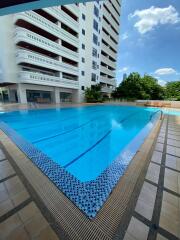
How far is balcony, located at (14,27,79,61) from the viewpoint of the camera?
43.8ft

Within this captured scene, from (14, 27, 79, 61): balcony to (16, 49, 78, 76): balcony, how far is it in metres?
1.18

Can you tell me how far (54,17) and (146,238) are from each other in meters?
21.4

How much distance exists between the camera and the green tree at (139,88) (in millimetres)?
23328

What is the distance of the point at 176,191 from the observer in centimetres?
194

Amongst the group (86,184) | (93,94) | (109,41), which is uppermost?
(109,41)

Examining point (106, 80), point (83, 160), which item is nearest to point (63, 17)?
point (106, 80)

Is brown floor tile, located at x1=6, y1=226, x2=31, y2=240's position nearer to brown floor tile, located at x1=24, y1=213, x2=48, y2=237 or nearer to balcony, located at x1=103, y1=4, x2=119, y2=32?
brown floor tile, located at x1=24, y1=213, x2=48, y2=237

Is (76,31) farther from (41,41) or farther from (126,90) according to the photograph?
(126,90)

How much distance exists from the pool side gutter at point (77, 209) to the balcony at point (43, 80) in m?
14.5

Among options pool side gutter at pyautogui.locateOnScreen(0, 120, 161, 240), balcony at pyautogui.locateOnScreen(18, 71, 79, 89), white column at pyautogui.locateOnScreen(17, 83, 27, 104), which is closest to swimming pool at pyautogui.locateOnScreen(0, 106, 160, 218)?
pool side gutter at pyautogui.locateOnScreen(0, 120, 161, 240)

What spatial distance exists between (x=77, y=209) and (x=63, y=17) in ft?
71.8

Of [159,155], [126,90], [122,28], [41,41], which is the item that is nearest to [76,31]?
[41,41]

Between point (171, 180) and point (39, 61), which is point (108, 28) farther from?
point (171, 180)

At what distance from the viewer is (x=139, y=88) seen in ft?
76.2
